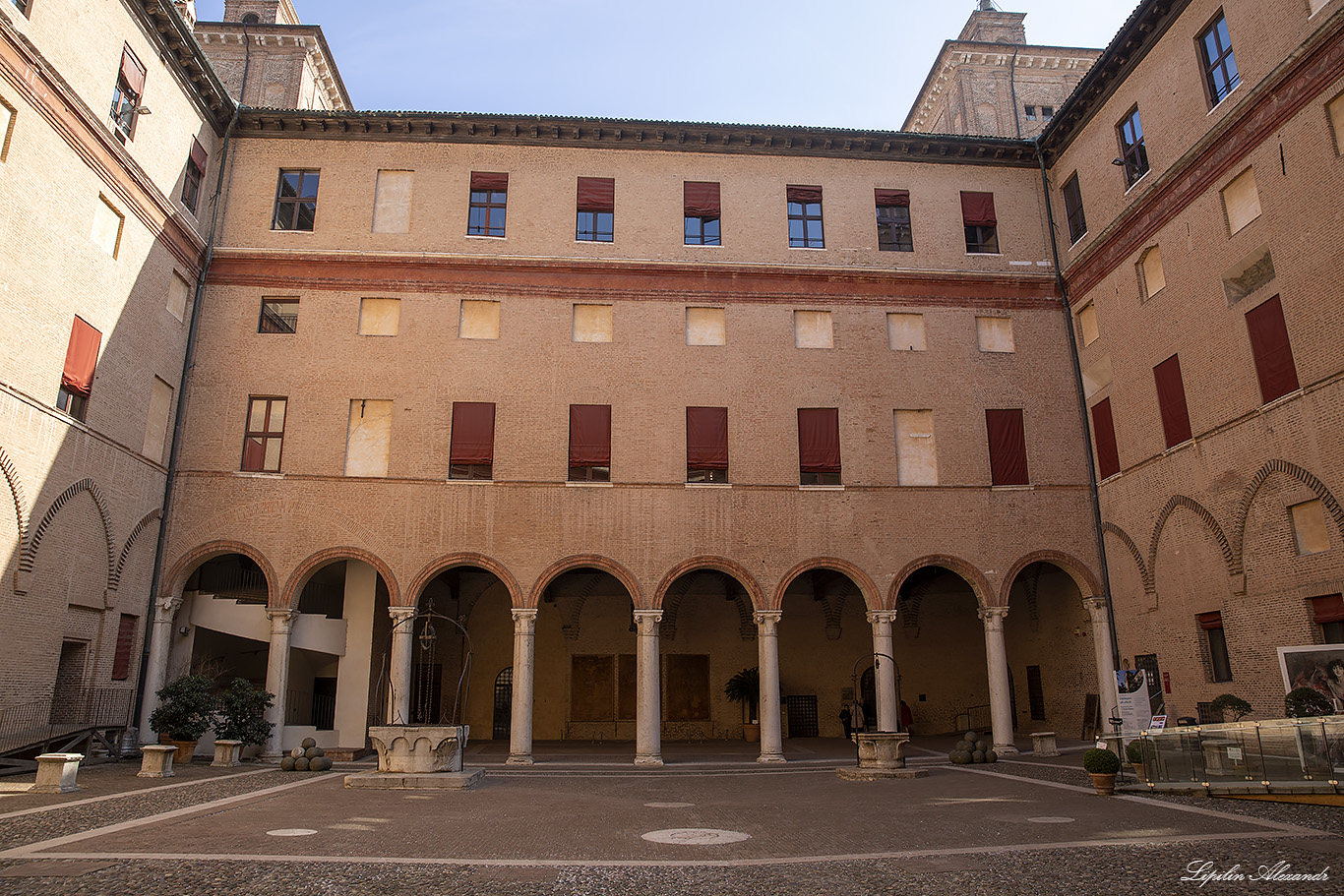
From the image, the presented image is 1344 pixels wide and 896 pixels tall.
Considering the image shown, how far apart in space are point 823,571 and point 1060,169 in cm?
1334

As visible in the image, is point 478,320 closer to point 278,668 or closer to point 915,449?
point 278,668

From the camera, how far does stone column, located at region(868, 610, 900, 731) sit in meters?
21.2

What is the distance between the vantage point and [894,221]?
81.1 feet

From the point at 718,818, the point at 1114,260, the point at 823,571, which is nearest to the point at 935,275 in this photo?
the point at 1114,260

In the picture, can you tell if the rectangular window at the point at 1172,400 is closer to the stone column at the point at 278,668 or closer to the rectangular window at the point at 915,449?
the rectangular window at the point at 915,449

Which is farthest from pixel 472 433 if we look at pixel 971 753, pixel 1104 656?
pixel 1104 656

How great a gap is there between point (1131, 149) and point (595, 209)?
43.1 feet

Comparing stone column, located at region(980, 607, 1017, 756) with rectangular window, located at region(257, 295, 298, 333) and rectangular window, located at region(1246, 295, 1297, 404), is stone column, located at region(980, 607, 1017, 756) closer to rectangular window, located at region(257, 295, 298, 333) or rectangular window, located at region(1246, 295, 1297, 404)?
rectangular window, located at region(1246, 295, 1297, 404)

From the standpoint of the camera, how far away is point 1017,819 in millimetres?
11273

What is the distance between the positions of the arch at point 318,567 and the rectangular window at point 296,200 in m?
8.60

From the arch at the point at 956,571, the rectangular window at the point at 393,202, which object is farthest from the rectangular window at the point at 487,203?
the arch at the point at 956,571

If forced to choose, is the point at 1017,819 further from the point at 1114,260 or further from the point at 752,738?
the point at 752,738

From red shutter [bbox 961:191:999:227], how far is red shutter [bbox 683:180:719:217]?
6.76m

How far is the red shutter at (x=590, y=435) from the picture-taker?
2212 centimetres
